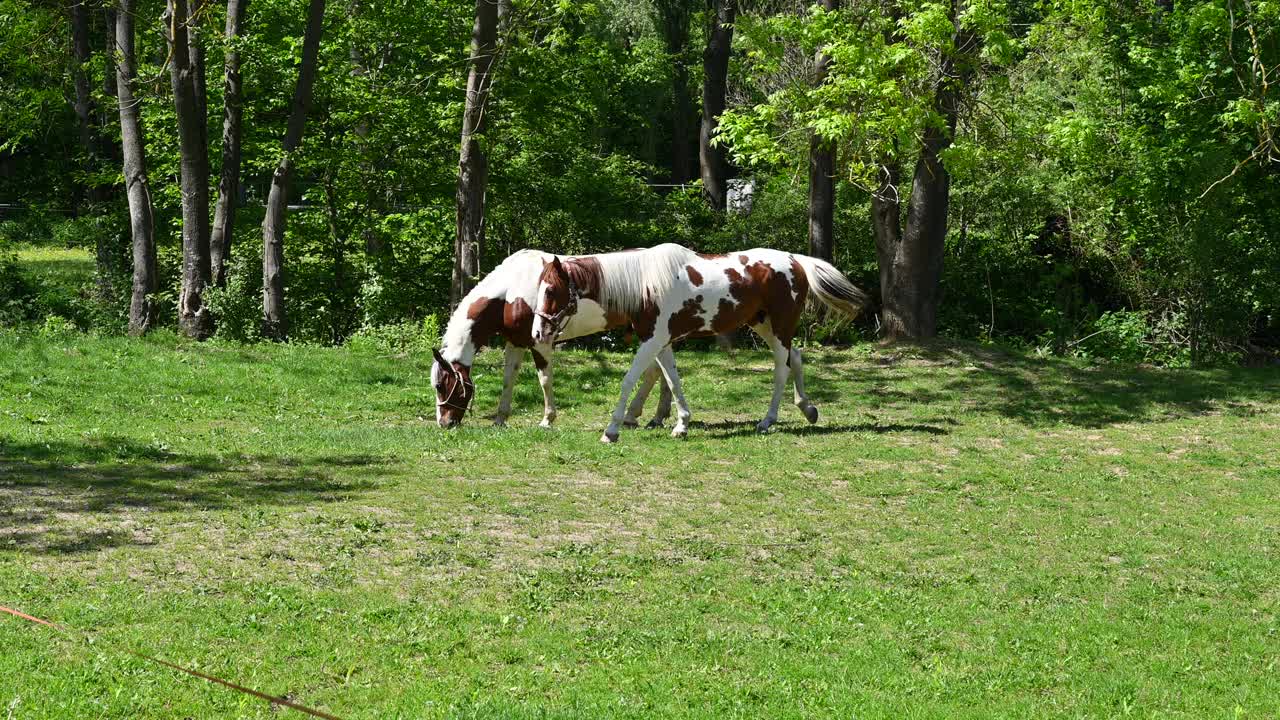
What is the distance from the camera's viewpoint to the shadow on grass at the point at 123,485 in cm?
1052

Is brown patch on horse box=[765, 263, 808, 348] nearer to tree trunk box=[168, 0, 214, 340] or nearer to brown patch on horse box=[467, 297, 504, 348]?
brown patch on horse box=[467, 297, 504, 348]

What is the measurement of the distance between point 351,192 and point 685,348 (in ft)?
26.6

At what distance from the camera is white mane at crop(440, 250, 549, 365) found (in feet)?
56.6

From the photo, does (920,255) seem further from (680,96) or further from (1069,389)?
(680,96)

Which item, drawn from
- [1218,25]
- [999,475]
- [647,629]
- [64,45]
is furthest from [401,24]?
[647,629]

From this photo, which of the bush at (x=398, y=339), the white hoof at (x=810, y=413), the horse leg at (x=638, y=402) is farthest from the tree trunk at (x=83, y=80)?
the white hoof at (x=810, y=413)

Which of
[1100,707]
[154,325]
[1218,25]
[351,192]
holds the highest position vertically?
[1218,25]

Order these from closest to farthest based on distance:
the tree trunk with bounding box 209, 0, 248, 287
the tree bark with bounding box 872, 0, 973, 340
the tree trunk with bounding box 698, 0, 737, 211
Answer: the tree bark with bounding box 872, 0, 973, 340
the tree trunk with bounding box 209, 0, 248, 287
the tree trunk with bounding box 698, 0, 737, 211

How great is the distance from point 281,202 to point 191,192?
5.46 ft

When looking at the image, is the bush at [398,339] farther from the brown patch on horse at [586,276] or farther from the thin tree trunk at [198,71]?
the brown patch on horse at [586,276]

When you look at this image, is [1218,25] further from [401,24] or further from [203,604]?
[203,604]

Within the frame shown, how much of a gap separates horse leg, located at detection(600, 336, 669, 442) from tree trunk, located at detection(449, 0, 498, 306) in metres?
8.12

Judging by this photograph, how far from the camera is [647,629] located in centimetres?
876

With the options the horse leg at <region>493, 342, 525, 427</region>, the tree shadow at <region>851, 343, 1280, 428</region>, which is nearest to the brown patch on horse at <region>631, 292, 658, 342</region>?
the horse leg at <region>493, 342, 525, 427</region>
